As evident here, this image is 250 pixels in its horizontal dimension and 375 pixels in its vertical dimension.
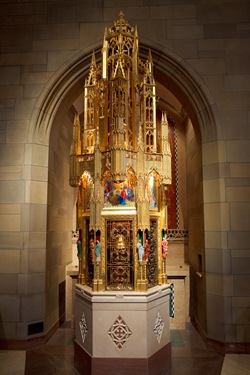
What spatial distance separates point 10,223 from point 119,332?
9.76 feet

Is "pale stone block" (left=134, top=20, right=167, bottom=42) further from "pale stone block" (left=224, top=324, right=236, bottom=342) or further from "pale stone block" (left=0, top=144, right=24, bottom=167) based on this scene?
"pale stone block" (left=224, top=324, right=236, bottom=342)

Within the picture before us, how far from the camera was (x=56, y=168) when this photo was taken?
286 inches

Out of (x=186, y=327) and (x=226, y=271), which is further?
(x=186, y=327)

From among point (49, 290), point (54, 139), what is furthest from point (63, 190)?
point (49, 290)

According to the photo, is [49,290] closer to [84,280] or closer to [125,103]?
[84,280]

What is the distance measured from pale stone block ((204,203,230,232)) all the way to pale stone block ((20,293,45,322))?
3.50m

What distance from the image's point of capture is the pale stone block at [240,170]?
6.10m

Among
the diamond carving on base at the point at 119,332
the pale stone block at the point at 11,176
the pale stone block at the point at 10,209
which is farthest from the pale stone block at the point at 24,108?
the diamond carving on base at the point at 119,332

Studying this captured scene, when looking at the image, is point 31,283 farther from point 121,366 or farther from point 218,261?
point 218,261

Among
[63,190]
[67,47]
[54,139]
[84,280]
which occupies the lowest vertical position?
[84,280]

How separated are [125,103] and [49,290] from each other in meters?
4.05

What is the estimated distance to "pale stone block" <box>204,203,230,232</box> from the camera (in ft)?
19.8

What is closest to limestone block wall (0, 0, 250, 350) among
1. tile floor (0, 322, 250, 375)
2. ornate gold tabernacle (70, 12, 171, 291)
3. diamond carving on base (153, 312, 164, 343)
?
tile floor (0, 322, 250, 375)

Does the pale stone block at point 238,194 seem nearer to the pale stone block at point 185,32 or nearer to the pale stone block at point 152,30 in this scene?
the pale stone block at point 185,32
